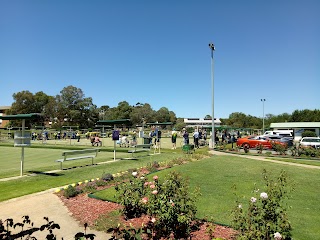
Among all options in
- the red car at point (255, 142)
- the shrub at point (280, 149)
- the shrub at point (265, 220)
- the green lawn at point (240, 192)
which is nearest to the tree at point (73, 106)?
the red car at point (255, 142)

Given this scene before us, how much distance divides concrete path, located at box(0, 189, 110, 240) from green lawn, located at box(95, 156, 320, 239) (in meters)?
1.40

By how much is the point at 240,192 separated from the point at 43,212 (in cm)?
560

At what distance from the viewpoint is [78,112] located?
260 feet

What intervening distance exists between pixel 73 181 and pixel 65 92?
74.9 m

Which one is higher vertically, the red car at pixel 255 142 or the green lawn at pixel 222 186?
the red car at pixel 255 142

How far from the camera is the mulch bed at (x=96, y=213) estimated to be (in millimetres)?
5211

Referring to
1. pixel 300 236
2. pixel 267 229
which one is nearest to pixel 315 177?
pixel 300 236

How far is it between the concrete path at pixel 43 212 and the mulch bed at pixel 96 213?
0.61ft

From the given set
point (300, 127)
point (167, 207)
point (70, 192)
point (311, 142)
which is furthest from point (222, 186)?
point (300, 127)

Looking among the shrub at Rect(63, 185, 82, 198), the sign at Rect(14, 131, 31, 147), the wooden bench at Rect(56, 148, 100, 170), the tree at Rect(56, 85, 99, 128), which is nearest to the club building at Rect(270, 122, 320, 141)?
the wooden bench at Rect(56, 148, 100, 170)

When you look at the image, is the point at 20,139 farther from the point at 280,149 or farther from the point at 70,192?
the point at 280,149

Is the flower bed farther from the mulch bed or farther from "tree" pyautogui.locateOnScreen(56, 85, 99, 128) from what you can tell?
"tree" pyautogui.locateOnScreen(56, 85, 99, 128)

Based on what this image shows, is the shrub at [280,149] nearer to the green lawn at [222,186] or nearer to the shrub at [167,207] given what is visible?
the green lawn at [222,186]

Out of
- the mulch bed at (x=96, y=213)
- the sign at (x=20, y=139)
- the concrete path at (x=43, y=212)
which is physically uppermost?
the sign at (x=20, y=139)
